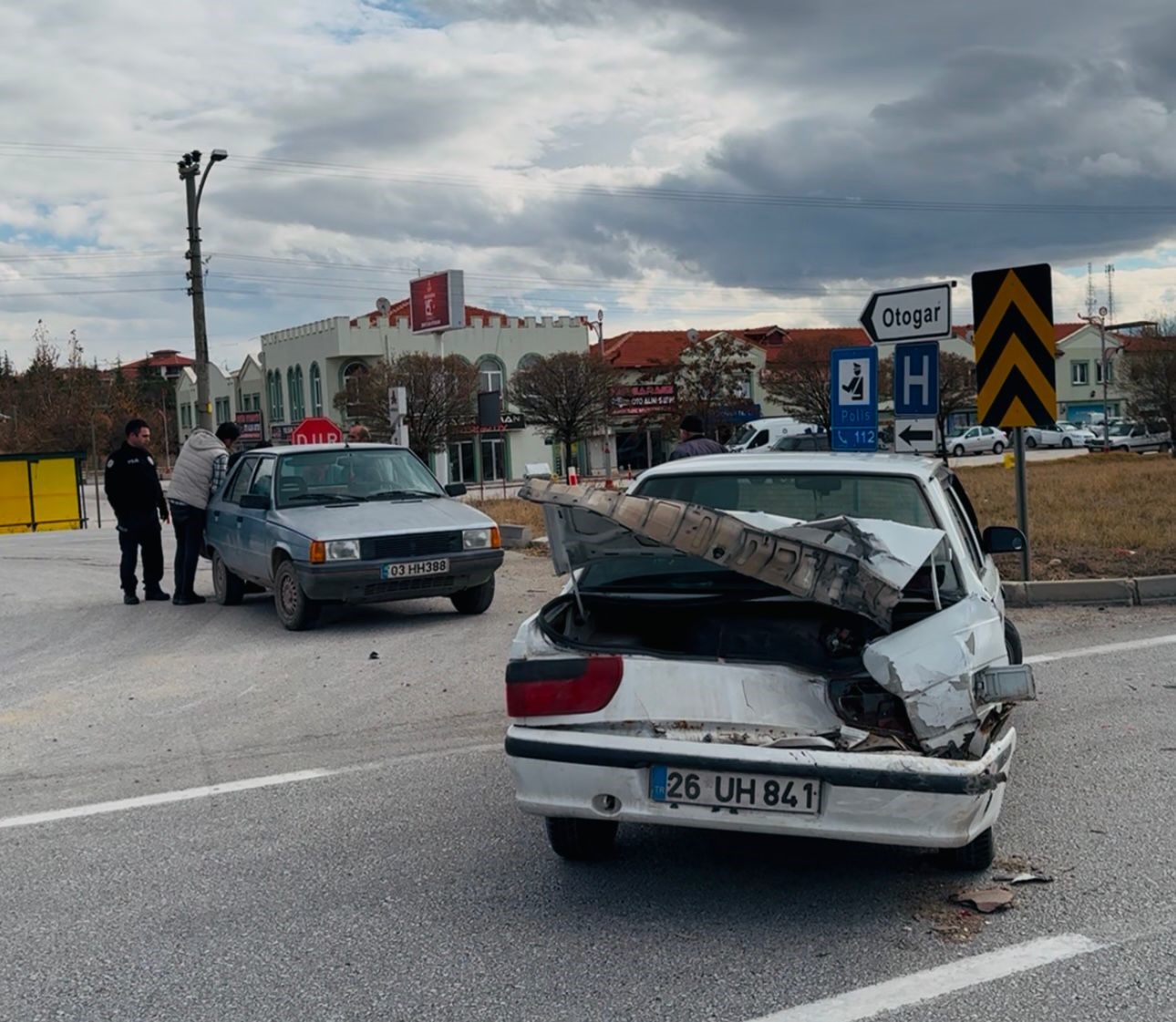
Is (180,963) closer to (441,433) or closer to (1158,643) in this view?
(1158,643)

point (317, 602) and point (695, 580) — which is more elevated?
point (695, 580)

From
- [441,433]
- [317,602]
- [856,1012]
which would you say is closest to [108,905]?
[856,1012]

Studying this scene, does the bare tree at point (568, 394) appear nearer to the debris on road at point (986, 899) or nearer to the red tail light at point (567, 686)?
the red tail light at point (567, 686)

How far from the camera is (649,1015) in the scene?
3.60 meters

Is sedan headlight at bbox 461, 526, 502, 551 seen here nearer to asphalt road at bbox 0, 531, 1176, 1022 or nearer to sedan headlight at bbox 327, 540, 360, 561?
sedan headlight at bbox 327, 540, 360, 561

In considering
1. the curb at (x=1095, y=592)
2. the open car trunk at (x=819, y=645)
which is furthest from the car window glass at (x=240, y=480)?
the open car trunk at (x=819, y=645)

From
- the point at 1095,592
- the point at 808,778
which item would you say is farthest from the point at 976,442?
the point at 808,778

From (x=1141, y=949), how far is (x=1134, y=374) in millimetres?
53749

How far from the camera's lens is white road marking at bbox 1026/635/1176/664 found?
8938 millimetres

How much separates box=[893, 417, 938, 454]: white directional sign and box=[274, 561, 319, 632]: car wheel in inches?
220

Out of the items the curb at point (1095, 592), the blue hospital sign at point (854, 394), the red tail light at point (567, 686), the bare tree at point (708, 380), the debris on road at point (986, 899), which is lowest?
the debris on road at point (986, 899)

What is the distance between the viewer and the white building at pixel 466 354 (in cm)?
6334

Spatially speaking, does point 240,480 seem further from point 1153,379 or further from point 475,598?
point 1153,379

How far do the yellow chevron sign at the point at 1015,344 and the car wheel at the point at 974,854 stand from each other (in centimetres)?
741
